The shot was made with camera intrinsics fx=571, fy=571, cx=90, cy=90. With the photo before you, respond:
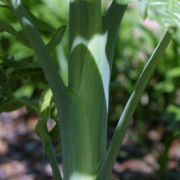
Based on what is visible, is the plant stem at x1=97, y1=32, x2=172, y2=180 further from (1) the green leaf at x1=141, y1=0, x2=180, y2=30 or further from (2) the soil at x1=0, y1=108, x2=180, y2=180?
(2) the soil at x1=0, y1=108, x2=180, y2=180

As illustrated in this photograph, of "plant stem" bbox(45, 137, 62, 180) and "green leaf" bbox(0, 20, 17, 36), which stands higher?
"green leaf" bbox(0, 20, 17, 36)

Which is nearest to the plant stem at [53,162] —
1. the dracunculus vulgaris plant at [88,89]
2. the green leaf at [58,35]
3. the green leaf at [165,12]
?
the dracunculus vulgaris plant at [88,89]

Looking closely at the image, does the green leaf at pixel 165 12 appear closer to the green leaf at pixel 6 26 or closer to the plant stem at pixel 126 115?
the plant stem at pixel 126 115

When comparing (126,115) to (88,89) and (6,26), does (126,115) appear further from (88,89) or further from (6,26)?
(6,26)

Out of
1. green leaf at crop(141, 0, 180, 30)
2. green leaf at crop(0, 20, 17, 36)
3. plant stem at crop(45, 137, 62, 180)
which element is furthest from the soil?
green leaf at crop(141, 0, 180, 30)

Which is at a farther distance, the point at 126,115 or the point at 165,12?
the point at 126,115

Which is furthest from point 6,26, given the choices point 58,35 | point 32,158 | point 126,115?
point 32,158

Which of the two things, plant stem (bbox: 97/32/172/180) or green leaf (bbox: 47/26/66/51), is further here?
green leaf (bbox: 47/26/66/51)

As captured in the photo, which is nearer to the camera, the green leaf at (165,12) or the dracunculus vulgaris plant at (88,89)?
the green leaf at (165,12)
